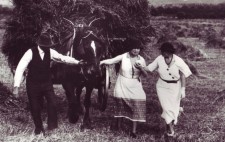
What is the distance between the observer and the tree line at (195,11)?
53506 millimetres

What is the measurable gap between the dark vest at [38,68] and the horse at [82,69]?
1.01 meters

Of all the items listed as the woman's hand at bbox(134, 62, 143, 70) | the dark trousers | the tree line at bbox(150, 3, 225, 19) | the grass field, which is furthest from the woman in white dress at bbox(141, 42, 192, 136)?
the tree line at bbox(150, 3, 225, 19)

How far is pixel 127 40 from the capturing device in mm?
11039

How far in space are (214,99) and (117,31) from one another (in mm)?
3150

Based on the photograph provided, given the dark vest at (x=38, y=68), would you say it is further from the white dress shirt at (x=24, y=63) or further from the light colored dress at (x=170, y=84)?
the light colored dress at (x=170, y=84)

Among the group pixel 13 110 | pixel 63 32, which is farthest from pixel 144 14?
pixel 13 110

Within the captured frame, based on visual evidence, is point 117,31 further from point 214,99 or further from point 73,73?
point 214,99

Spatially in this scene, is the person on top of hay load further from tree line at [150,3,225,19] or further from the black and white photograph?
tree line at [150,3,225,19]

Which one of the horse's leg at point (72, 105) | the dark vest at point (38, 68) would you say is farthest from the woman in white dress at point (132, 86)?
the dark vest at point (38, 68)

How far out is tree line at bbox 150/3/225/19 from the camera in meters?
53.5

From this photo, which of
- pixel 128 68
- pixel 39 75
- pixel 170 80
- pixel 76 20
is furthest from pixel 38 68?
pixel 76 20

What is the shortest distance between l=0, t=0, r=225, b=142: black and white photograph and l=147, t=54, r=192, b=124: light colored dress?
17mm

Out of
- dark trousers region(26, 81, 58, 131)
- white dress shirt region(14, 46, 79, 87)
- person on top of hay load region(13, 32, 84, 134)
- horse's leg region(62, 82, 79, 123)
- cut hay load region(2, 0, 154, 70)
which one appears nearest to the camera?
white dress shirt region(14, 46, 79, 87)

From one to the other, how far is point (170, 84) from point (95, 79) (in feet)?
5.31
